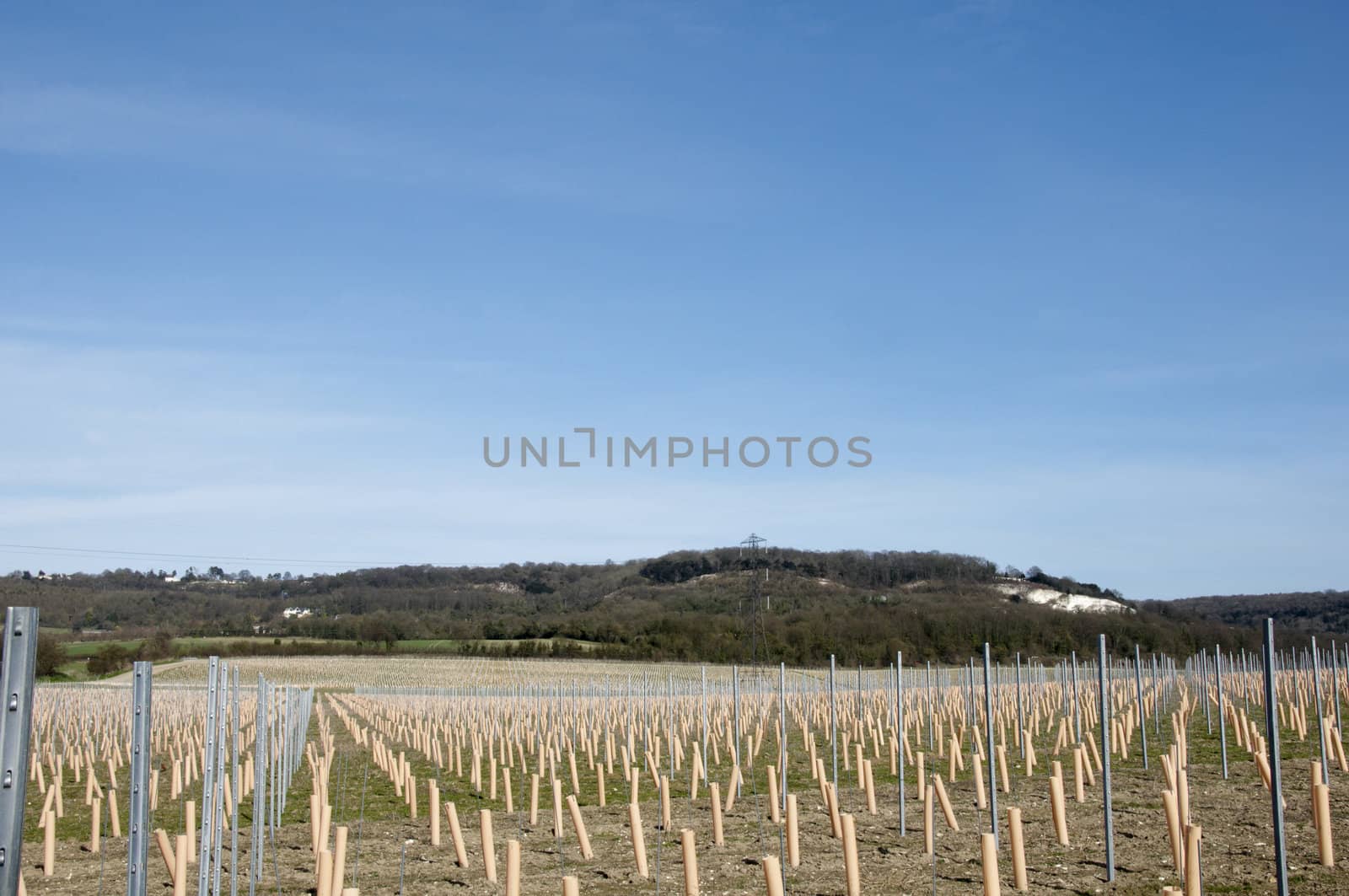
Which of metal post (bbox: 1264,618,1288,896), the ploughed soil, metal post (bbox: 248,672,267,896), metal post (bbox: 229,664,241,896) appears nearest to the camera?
metal post (bbox: 1264,618,1288,896)

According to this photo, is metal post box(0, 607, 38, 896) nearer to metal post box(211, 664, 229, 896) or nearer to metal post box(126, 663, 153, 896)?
metal post box(126, 663, 153, 896)

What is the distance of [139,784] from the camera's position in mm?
4793

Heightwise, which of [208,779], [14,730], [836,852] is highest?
[14,730]

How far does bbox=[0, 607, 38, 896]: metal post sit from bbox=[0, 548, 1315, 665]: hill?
5209cm

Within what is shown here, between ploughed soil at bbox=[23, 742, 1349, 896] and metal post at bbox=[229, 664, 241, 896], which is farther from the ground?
metal post at bbox=[229, 664, 241, 896]

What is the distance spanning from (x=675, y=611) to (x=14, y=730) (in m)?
74.8

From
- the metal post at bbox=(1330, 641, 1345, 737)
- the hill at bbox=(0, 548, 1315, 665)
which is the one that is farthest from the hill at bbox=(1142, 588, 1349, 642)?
the metal post at bbox=(1330, 641, 1345, 737)

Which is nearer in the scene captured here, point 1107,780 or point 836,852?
point 1107,780

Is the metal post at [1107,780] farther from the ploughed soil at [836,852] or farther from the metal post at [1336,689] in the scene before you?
the metal post at [1336,689]

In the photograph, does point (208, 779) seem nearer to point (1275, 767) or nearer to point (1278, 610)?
point (1275, 767)

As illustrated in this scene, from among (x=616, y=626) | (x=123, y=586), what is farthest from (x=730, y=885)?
(x=123, y=586)

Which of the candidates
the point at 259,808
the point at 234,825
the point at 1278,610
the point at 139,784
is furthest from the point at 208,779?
the point at 1278,610

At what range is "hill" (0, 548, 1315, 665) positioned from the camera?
209ft

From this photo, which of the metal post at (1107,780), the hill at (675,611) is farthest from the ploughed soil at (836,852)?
the hill at (675,611)
